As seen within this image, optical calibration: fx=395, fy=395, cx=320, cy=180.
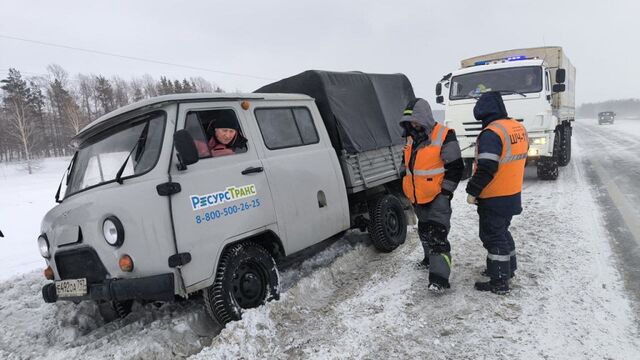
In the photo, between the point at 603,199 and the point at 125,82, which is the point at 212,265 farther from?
the point at 125,82

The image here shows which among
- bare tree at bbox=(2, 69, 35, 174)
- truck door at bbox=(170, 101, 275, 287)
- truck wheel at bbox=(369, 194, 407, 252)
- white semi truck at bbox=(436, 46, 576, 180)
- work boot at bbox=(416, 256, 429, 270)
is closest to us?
truck door at bbox=(170, 101, 275, 287)

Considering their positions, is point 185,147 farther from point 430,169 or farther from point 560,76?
point 560,76

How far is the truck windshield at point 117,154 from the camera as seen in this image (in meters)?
3.35

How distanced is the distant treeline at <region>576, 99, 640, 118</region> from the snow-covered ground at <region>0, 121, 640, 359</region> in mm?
92839

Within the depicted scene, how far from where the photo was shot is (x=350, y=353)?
3086mm

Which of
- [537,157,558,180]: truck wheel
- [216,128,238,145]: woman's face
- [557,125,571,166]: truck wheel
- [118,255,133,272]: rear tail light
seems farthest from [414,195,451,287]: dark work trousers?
[557,125,571,166]: truck wheel

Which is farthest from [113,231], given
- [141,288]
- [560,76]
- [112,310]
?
[560,76]

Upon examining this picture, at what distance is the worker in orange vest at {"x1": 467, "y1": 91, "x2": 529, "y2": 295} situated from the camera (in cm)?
370

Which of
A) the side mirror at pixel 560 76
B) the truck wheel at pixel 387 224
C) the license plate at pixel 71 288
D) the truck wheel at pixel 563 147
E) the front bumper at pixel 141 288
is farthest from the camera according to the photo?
the truck wheel at pixel 563 147

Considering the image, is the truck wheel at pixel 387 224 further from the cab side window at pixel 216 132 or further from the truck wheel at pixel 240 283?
the cab side window at pixel 216 132

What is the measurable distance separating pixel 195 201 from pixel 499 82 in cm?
878

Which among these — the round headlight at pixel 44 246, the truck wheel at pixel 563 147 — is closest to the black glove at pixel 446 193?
the round headlight at pixel 44 246

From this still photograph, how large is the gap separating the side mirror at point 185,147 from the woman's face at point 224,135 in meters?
0.58

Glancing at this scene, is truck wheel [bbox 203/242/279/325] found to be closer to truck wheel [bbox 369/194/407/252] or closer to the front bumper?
the front bumper
